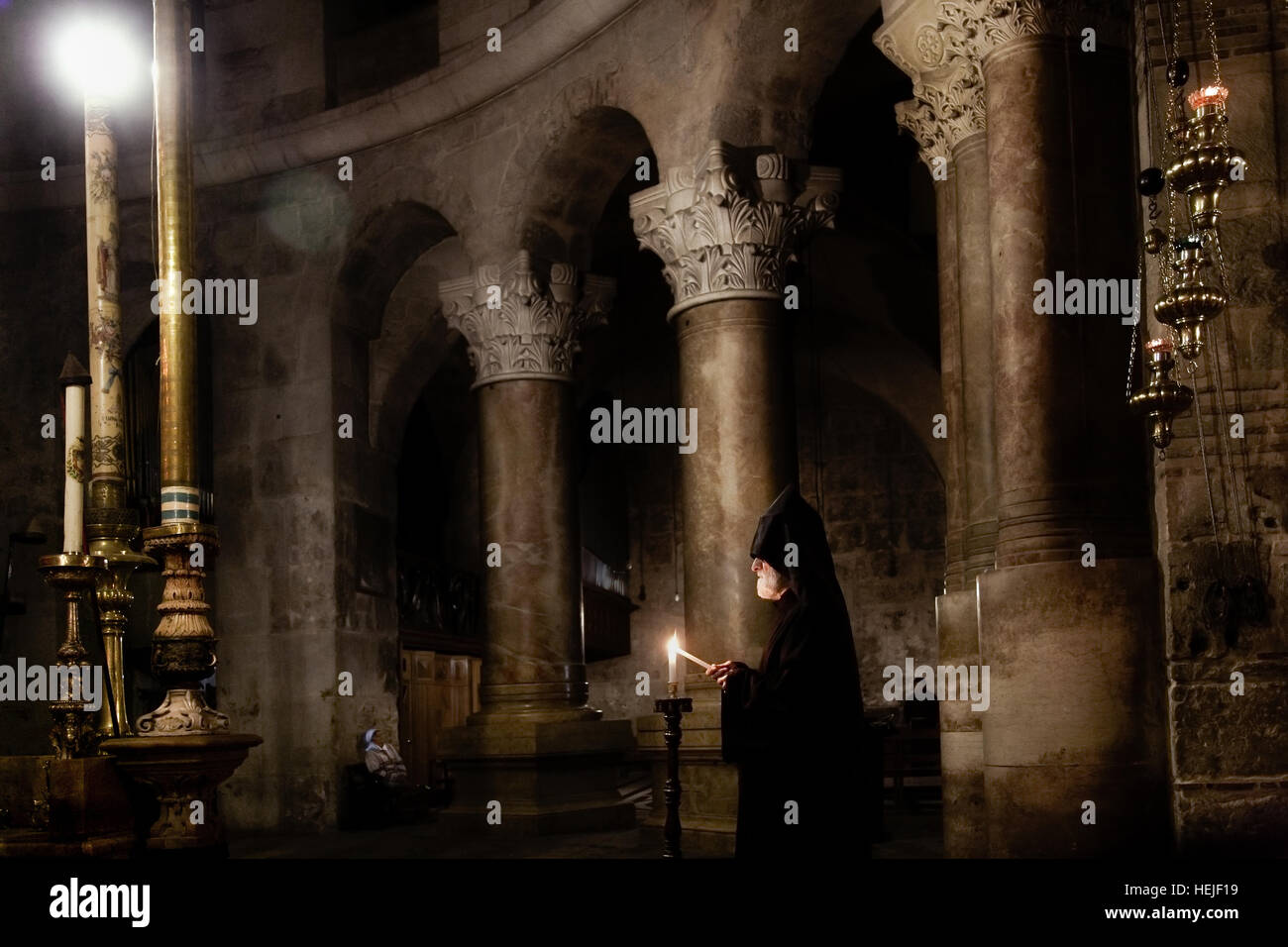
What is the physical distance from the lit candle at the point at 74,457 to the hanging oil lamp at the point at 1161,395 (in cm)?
449

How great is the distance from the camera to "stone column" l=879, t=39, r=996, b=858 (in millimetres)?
8273

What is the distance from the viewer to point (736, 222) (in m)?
10.2

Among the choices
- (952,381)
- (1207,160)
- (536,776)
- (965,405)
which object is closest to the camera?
→ (1207,160)

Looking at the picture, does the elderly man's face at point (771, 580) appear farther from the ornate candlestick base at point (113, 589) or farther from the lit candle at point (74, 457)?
the lit candle at point (74, 457)

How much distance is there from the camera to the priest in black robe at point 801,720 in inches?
216

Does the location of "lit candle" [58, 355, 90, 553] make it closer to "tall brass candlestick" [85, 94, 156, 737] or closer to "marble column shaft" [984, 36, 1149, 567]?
"tall brass candlestick" [85, 94, 156, 737]

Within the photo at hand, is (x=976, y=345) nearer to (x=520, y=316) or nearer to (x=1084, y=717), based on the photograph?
(x=1084, y=717)

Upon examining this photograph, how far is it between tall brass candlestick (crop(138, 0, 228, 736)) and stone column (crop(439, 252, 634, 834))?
6.11 m

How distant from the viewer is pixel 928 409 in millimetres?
18562

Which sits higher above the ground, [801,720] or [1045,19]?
[1045,19]

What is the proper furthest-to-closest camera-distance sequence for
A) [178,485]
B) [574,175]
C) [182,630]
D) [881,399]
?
[881,399] → [574,175] → [178,485] → [182,630]

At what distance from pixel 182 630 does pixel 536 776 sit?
6306mm

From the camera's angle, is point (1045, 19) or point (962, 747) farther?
point (962, 747)

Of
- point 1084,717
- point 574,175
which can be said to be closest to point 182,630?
point 1084,717
